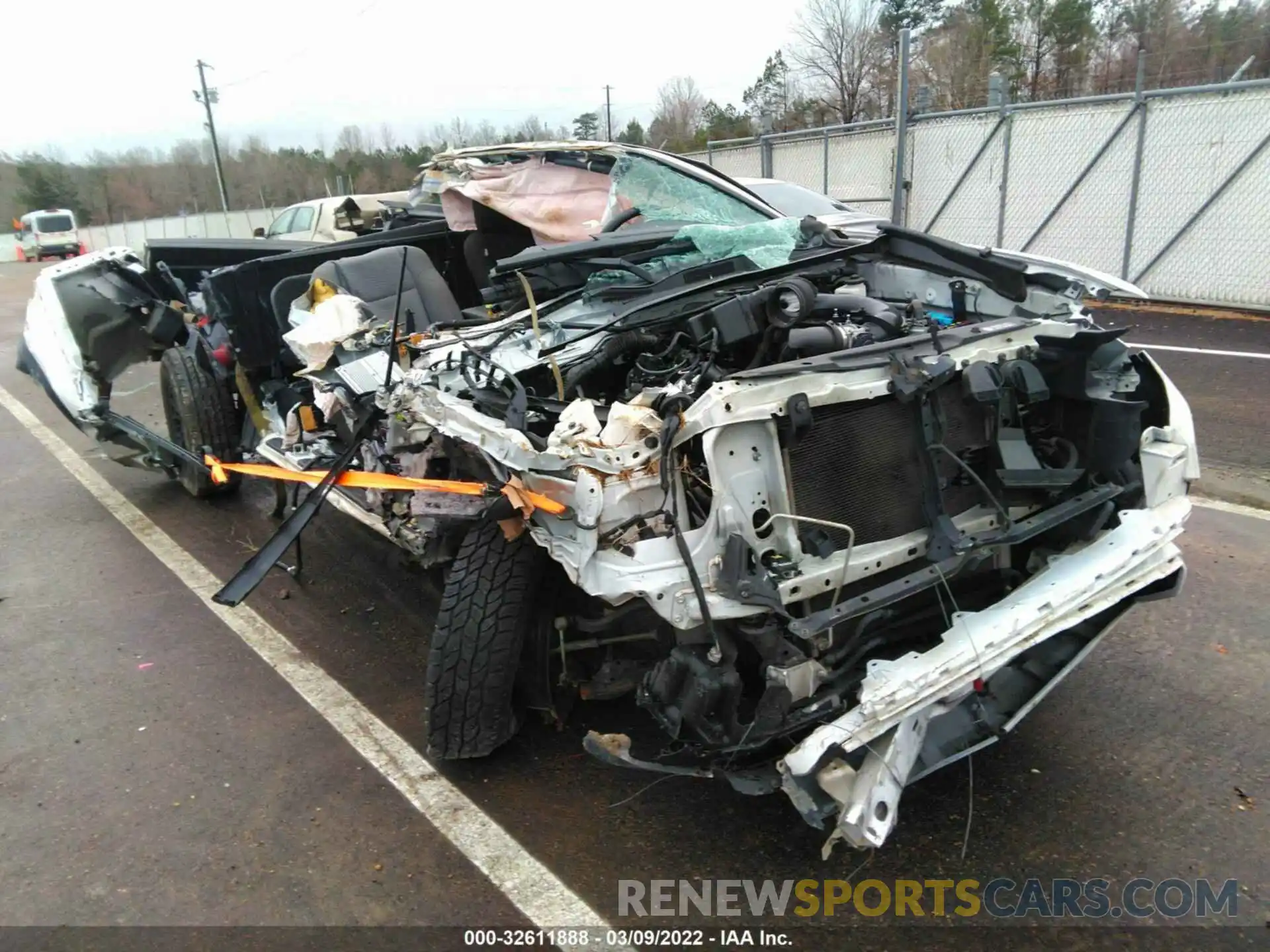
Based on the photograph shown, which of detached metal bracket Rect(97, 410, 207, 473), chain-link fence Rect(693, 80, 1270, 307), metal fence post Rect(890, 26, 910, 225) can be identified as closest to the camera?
detached metal bracket Rect(97, 410, 207, 473)

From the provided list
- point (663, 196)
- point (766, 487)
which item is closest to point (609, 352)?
point (766, 487)

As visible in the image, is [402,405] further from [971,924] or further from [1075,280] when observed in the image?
[1075,280]

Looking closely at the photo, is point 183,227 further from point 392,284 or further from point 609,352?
point 609,352

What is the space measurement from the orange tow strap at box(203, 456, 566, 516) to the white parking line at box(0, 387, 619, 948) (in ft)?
2.27

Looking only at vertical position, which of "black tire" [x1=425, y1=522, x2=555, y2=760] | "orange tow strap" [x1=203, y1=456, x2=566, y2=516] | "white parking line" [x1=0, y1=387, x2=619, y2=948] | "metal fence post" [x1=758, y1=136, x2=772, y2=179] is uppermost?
"metal fence post" [x1=758, y1=136, x2=772, y2=179]

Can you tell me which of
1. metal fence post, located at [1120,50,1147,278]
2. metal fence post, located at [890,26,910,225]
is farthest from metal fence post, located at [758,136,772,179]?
metal fence post, located at [1120,50,1147,278]

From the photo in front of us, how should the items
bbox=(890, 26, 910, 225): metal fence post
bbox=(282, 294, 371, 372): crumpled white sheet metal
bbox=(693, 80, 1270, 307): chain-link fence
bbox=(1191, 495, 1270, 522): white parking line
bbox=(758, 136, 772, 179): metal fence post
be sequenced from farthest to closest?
bbox=(758, 136, 772, 179): metal fence post
bbox=(890, 26, 910, 225): metal fence post
bbox=(693, 80, 1270, 307): chain-link fence
bbox=(1191, 495, 1270, 522): white parking line
bbox=(282, 294, 371, 372): crumpled white sheet metal

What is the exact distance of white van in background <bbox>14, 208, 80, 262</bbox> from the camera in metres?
34.8

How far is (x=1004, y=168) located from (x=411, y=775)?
1095 centimetres

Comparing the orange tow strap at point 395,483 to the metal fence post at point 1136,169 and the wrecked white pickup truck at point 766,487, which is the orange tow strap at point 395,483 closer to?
the wrecked white pickup truck at point 766,487

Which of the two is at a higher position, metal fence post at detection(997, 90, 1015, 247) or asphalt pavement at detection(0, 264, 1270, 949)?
metal fence post at detection(997, 90, 1015, 247)

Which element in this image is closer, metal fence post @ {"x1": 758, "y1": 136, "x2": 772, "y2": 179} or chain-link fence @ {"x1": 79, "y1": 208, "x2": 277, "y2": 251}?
metal fence post @ {"x1": 758, "y1": 136, "x2": 772, "y2": 179}

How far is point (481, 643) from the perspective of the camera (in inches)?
114

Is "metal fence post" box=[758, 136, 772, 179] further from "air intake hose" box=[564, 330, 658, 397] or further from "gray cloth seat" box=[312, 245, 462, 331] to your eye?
"air intake hose" box=[564, 330, 658, 397]
